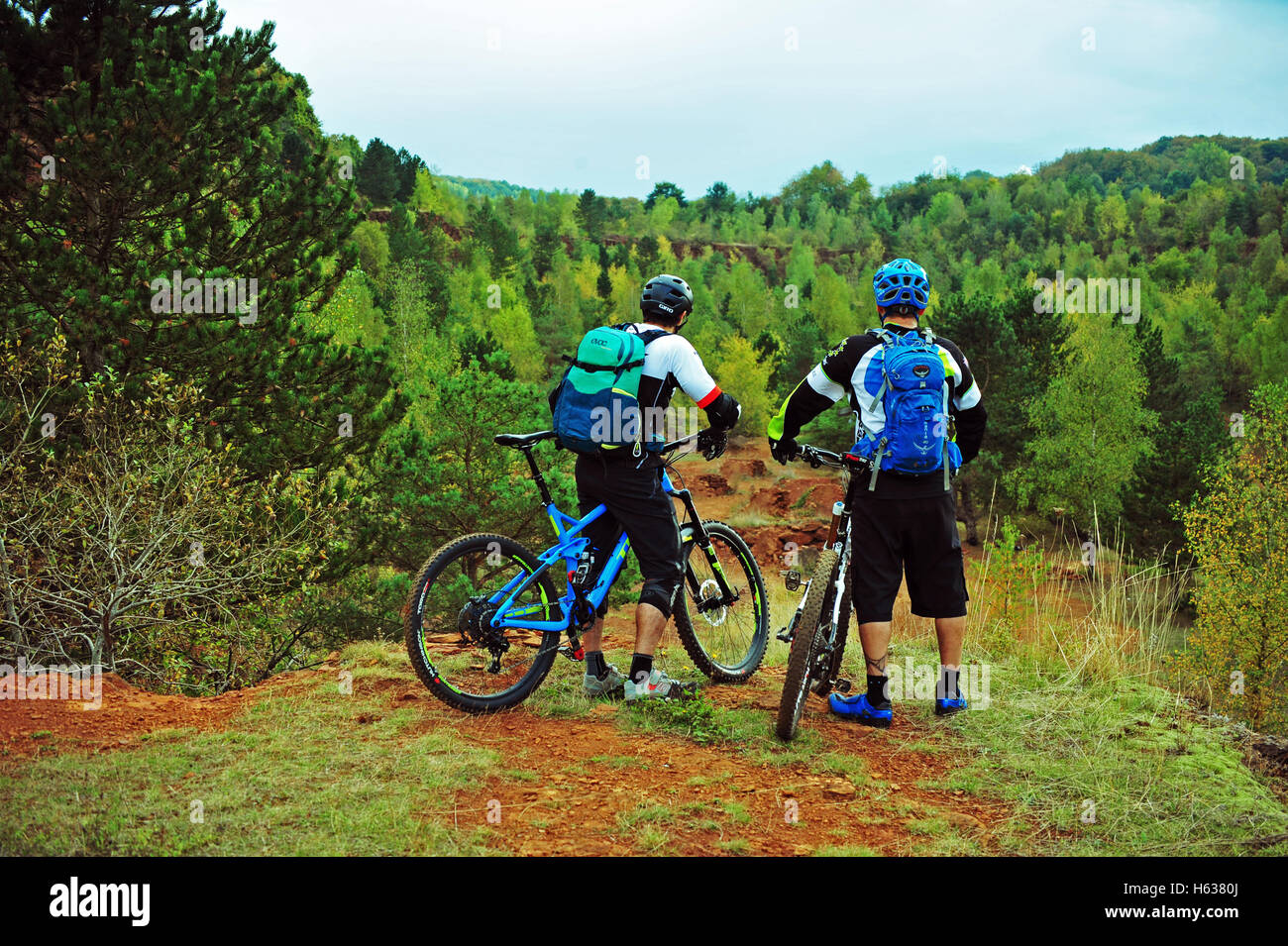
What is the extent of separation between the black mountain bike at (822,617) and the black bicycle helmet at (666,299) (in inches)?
41.0

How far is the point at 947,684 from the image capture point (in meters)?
5.34

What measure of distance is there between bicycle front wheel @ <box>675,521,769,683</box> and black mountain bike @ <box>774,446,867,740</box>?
59 cm

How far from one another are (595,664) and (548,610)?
0.49m

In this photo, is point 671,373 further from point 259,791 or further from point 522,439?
point 259,791

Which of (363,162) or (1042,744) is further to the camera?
(363,162)

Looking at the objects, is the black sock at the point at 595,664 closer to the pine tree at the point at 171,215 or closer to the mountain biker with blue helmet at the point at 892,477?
the mountain biker with blue helmet at the point at 892,477

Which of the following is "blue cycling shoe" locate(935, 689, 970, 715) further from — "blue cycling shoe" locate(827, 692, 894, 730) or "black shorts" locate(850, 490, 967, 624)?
"black shorts" locate(850, 490, 967, 624)

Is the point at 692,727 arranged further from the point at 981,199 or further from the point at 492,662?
the point at 981,199

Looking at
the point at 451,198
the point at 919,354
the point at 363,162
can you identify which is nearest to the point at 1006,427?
the point at 919,354

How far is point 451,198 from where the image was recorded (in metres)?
82.4

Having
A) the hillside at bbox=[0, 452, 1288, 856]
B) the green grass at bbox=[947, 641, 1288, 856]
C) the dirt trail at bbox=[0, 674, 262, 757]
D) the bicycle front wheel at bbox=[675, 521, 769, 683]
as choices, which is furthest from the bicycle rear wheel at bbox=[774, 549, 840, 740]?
the dirt trail at bbox=[0, 674, 262, 757]

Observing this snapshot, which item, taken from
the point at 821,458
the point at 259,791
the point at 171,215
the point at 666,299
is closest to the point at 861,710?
the point at 821,458

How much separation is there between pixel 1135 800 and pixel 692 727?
2.09 m

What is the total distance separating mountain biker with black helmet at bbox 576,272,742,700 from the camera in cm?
491
